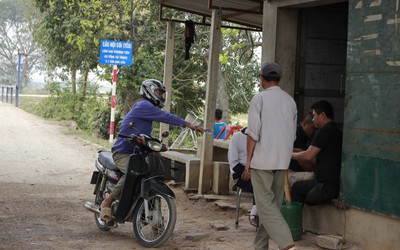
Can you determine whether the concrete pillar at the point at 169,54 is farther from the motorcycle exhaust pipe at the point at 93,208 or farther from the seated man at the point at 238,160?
the motorcycle exhaust pipe at the point at 93,208

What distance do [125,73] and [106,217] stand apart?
13.1m

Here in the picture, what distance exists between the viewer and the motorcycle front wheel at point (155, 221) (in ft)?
22.3

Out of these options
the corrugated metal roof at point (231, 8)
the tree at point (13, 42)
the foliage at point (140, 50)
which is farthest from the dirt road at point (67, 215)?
the tree at point (13, 42)

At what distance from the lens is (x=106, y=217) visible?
7.35 m

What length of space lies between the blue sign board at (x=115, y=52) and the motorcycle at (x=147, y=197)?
34.5 feet

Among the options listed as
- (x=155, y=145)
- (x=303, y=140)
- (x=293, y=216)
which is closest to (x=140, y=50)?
(x=303, y=140)

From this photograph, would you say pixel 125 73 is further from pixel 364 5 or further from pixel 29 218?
pixel 364 5

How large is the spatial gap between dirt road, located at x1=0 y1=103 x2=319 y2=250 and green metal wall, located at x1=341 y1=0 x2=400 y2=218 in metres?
0.91

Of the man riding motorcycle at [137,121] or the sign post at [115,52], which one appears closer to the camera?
the man riding motorcycle at [137,121]

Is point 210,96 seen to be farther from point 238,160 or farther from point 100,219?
point 100,219

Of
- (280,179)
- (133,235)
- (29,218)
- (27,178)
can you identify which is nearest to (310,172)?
(280,179)

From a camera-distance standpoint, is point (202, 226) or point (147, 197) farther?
point (202, 226)

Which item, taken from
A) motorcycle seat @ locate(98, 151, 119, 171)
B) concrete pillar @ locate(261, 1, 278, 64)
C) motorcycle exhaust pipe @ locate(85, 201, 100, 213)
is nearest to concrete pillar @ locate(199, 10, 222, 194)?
concrete pillar @ locate(261, 1, 278, 64)

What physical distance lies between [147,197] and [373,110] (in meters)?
2.45
